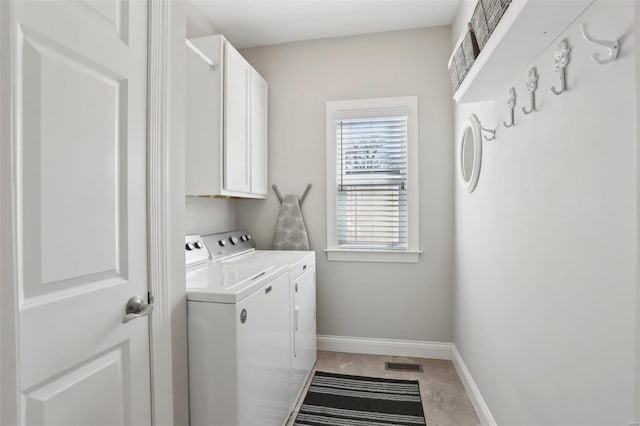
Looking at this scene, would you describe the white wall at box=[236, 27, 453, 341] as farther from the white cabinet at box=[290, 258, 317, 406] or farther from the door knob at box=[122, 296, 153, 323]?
the door knob at box=[122, 296, 153, 323]

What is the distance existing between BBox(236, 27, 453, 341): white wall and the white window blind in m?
0.15

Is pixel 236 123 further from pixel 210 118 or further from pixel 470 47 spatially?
pixel 470 47

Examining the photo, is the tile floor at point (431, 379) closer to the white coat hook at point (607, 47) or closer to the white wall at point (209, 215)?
the white wall at point (209, 215)

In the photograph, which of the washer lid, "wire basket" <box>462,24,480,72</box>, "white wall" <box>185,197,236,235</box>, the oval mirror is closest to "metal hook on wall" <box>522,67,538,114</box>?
"wire basket" <box>462,24,480,72</box>

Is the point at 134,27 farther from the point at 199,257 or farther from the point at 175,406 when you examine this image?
the point at 175,406

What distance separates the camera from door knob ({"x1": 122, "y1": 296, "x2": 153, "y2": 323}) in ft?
3.38

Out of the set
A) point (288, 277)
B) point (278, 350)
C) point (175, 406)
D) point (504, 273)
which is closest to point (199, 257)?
point (288, 277)

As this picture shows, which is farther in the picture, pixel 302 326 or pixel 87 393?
pixel 302 326

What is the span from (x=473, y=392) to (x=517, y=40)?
6.28 ft

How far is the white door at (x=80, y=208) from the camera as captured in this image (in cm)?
76

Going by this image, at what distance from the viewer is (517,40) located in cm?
107

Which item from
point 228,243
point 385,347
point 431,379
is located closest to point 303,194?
point 228,243

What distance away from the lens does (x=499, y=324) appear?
160 cm

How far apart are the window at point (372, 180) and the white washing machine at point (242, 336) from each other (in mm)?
721
